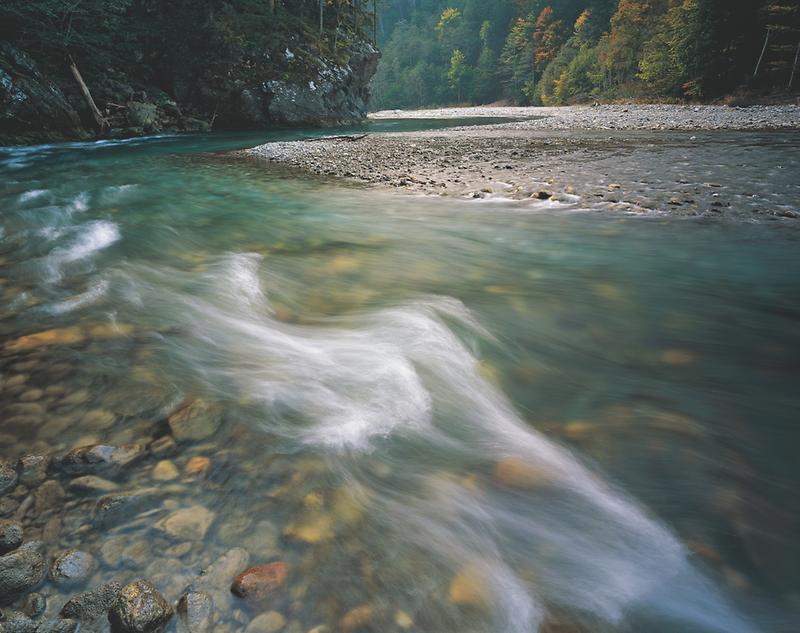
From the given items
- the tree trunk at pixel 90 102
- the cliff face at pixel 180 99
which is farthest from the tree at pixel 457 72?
the tree trunk at pixel 90 102

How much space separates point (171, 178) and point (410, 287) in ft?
26.8

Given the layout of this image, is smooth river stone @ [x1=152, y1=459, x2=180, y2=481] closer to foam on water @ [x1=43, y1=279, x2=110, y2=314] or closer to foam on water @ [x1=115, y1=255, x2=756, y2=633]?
foam on water @ [x1=115, y1=255, x2=756, y2=633]

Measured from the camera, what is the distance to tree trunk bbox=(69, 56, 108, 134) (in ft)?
57.1

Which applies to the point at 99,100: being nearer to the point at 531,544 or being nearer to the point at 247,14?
the point at 247,14

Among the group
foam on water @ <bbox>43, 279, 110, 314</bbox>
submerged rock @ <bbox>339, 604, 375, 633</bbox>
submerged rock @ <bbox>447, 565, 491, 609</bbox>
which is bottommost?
foam on water @ <bbox>43, 279, 110, 314</bbox>

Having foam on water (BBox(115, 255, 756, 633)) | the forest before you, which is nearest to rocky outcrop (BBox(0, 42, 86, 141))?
foam on water (BBox(115, 255, 756, 633))

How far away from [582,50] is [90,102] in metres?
57.0

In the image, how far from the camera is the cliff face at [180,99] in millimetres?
15383

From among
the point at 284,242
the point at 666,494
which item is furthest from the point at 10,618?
the point at 284,242

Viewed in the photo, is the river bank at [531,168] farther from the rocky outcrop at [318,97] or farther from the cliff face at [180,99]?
the rocky outcrop at [318,97]

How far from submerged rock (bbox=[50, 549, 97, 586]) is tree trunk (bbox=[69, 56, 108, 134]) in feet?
72.4

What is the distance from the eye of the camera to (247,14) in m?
27.3

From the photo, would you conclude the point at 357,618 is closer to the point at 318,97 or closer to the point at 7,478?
the point at 7,478

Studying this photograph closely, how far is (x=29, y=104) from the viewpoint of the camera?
15141 mm
